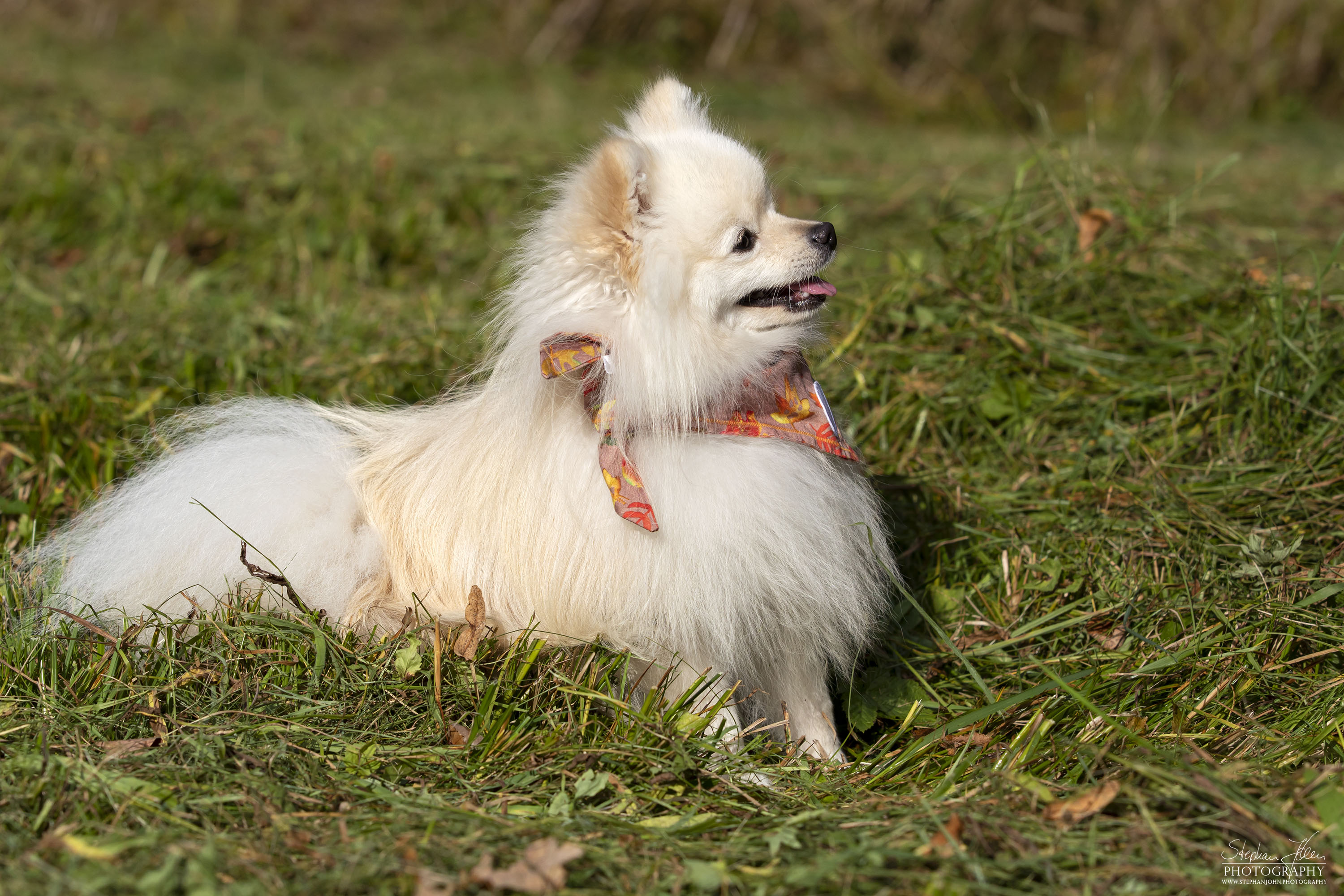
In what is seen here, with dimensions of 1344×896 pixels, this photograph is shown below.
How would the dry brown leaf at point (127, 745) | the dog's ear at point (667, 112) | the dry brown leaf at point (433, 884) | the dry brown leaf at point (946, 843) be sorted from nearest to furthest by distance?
1. the dry brown leaf at point (433, 884)
2. the dry brown leaf at point (946, 843)
3. the dry brown leaf at point (127, 745)
4. the dog's ear at point (667, 112)

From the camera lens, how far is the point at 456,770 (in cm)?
238

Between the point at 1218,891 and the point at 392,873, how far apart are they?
4.89 feet

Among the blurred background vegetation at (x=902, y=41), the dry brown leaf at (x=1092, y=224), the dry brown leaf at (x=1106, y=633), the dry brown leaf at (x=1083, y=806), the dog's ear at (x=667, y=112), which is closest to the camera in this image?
the dry brown leaf at (x=1083, y=806)

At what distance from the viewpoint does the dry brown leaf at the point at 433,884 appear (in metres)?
1.87

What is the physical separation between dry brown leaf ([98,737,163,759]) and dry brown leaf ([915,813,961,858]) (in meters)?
1.67

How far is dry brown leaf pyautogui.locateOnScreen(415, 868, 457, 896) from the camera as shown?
1867 millimetres

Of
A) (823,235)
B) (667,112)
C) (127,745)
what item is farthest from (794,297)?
(127,745)

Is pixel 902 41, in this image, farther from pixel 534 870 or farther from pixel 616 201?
pixel 534 870

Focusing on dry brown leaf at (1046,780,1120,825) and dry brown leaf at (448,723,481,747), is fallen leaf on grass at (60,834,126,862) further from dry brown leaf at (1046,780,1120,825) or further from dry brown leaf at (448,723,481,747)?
dry brown leaf at (1046,780,1120,825)

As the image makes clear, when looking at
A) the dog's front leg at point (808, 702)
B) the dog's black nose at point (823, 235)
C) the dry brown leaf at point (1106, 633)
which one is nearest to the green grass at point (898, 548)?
the dry brown leaf at point (1106, 633)

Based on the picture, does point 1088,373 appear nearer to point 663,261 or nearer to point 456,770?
point 663,261

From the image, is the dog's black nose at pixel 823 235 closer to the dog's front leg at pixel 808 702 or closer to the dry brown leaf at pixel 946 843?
the dog's front leg at pixel 808 702

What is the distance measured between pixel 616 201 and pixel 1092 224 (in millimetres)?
2611

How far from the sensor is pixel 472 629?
A: 103 inches
